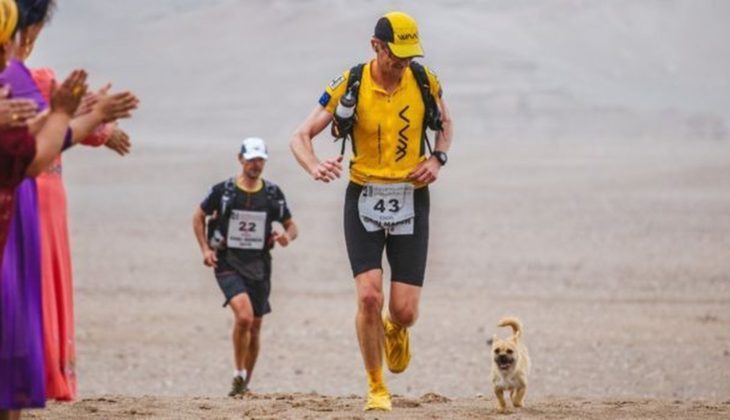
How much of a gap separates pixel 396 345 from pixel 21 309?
4.00m

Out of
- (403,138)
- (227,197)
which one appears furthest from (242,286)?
(403,138)

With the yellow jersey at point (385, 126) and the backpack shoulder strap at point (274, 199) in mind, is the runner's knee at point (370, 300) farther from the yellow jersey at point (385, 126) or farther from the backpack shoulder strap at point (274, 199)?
the backpack shoulder strap at point (274, 199)

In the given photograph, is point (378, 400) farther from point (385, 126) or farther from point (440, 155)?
point (385, 126)

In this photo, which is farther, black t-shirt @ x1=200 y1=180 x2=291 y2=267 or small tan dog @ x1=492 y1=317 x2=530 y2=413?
black t-shirt @ x1=200 y1=180 x2=291 y2=267

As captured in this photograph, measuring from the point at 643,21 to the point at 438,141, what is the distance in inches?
4307

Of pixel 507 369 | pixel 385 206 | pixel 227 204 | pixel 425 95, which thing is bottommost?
pixel 507 369

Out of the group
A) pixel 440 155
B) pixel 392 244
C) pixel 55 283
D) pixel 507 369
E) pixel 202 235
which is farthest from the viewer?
pixel 202 235

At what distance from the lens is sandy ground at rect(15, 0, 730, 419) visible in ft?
54.1

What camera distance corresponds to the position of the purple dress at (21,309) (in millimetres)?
6270

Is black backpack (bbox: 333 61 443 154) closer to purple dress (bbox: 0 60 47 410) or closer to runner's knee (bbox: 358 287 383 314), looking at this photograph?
runner's knee (bbox: 358 287 383 314)

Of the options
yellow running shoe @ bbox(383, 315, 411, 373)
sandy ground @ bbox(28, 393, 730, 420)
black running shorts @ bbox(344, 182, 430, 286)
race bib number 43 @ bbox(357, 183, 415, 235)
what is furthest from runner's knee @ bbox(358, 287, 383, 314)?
sandy ground @ bbox(28, 393, 730, 420)

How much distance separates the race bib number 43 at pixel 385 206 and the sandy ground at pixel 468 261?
1.05m

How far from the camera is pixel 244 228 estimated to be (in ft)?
40.7

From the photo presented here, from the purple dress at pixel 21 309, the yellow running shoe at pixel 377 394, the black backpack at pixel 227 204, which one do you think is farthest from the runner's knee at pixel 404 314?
the purple dress at pixel 21 309
